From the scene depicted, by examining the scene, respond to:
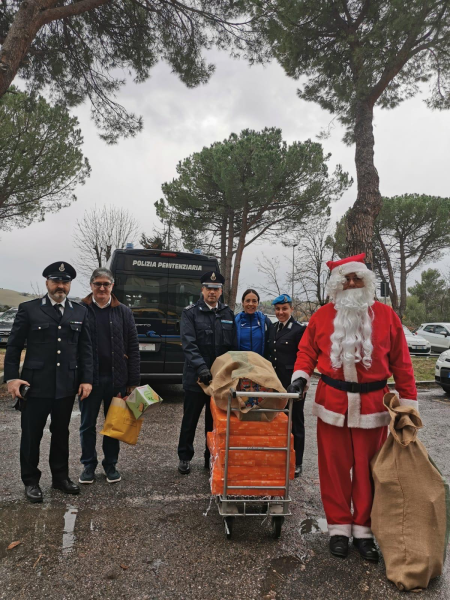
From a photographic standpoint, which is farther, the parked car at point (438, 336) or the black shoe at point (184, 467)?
the parked car at point (438, 336)

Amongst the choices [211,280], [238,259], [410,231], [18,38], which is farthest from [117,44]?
[410,231]

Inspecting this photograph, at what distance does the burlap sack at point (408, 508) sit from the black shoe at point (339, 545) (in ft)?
0.78

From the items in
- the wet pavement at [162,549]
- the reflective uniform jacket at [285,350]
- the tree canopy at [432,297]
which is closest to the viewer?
the wet pavement at [162,549]

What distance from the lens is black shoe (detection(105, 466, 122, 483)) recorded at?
12.3 ft

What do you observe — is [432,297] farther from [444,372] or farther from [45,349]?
[45,349]

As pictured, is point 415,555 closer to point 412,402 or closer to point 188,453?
point 412,402

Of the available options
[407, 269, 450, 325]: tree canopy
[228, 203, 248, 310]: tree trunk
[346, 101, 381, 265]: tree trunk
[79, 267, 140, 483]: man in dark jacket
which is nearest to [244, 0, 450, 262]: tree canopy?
Result: [346, 101, 381, 265]: tree trunk

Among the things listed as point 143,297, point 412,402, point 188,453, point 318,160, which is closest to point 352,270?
point 412,402

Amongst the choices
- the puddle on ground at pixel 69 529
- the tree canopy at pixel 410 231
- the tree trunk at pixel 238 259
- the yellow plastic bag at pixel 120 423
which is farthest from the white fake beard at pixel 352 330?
the tree canopy at pixel 410 231

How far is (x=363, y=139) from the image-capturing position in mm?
9727

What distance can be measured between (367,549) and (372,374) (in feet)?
3.63

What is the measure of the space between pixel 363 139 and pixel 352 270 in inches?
309

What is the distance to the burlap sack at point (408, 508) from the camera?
7.84ft

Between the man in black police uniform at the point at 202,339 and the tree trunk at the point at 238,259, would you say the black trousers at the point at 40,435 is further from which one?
the tree trunk at the point at 238,259
